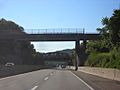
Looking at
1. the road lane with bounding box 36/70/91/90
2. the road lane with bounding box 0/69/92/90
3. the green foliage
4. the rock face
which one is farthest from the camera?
the green foliage

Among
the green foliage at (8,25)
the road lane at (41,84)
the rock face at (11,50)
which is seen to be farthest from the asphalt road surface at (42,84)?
the green foliage at (8,25)

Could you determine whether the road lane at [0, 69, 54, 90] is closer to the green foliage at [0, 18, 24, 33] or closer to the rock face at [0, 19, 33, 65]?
the rock face at [0, 19, 33, 65]

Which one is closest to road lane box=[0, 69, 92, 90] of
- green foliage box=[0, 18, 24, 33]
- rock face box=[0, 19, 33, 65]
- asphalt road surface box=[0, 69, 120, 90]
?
asphalt road surface box=[0, 69, 120, 90]

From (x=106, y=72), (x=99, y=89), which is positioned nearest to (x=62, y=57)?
(x=106, y=72)

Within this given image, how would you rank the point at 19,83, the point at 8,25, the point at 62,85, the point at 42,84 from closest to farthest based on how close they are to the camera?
the point at 62,85 → the point at 42,84 → the point at 19,83 → the point at 8,25

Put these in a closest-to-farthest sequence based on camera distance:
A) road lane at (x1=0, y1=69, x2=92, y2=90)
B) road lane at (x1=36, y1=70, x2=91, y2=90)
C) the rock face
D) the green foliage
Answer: road lane at (x1=36, y1=70, x2=91, y2=90), road lane at (x1=0, y1=69, x2=92, y2=90), the rock face, the green foliage

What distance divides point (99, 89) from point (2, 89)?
18.8ft

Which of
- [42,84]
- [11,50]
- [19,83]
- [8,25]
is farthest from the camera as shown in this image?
[8,25]

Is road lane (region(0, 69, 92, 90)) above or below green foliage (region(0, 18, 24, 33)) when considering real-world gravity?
below

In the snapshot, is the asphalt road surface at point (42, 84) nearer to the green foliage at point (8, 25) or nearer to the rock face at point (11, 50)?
the rock face at point (11, 50)

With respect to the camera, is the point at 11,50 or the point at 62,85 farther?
the point at 11,50

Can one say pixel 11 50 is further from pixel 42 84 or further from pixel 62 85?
pixel 62 85

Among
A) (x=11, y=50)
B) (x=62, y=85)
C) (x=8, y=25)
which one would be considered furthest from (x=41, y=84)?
(x=8, y=25)

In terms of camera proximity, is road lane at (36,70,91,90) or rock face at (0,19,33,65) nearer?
road lane at (36,70,91,90)
